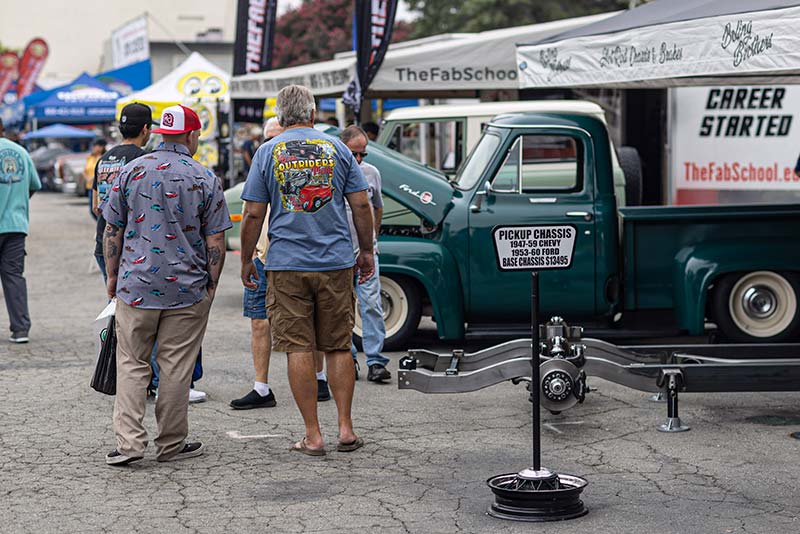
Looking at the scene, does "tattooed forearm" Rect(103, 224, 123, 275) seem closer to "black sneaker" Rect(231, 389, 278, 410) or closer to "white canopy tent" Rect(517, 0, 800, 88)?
"black sneaker" Rect(231, 389, 278, 410)

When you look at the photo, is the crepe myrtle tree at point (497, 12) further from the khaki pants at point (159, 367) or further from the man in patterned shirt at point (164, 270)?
the khaki pants at point (159, 367)

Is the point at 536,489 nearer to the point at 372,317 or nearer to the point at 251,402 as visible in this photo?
the point at 251,402

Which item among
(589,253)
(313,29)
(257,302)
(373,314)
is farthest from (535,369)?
(313,29)

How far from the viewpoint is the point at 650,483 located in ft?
18.9

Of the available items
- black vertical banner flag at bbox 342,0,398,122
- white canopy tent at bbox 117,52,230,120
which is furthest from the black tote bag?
white canopy tent at bbox 117,52,230,120

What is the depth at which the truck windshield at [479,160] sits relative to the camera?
927cm

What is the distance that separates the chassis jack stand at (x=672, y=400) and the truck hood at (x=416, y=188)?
296 centimetres

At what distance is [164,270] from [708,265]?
14.8ft

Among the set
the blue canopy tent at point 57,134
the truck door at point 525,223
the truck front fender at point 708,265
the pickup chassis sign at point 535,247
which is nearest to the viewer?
the pickup chassis sign at point 535,247

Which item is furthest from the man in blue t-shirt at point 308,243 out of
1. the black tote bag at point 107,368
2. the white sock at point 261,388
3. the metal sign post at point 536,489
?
the metal sign post at point 536,489

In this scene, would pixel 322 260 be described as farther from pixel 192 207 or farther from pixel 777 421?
pixel 777 421

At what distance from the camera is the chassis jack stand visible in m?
6.63

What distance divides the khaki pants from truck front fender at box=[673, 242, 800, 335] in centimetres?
413

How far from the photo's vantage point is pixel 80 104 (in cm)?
3722
